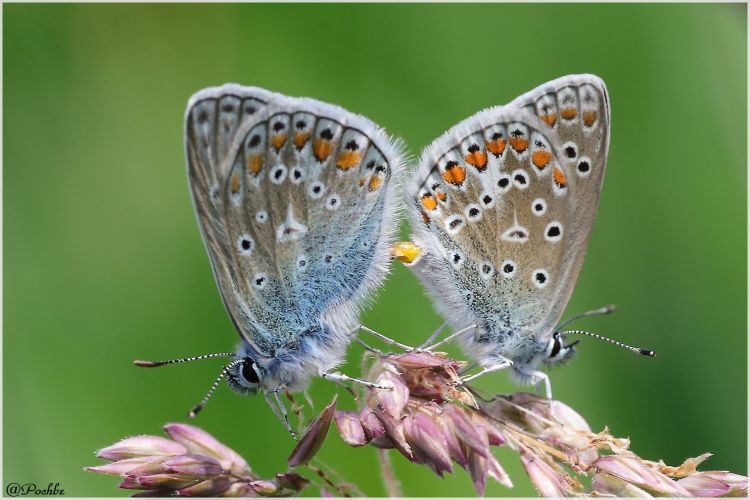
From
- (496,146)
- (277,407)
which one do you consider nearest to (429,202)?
(496,146)

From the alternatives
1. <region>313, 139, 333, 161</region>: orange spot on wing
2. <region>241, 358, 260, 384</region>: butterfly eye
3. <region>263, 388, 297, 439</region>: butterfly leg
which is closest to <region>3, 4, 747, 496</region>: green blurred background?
A: <region>263, 388, 297, 439</region>: butterfly leg

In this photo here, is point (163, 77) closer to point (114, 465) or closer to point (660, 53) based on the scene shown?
point (114, 465)

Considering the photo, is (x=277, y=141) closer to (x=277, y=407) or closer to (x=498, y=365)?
(x=277, y=407)

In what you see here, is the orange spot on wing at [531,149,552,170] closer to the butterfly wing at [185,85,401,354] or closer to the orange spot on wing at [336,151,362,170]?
the butterfly wing at [185,85,401,354]

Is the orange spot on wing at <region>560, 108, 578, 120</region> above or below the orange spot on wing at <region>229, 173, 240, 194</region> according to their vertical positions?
above

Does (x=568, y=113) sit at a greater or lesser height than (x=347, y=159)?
greater

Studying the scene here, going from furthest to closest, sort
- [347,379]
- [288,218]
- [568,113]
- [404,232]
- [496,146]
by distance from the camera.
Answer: [404,232]
[496,146]
[568,113]
[288,218]
[347,379]

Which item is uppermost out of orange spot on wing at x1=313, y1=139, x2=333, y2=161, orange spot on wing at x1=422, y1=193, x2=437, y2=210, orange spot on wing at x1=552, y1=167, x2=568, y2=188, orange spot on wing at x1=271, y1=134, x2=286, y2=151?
orange spot on wing at x1=271, y1=134, x2=286, y2=151

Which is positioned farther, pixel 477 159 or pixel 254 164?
pixel 477 159
